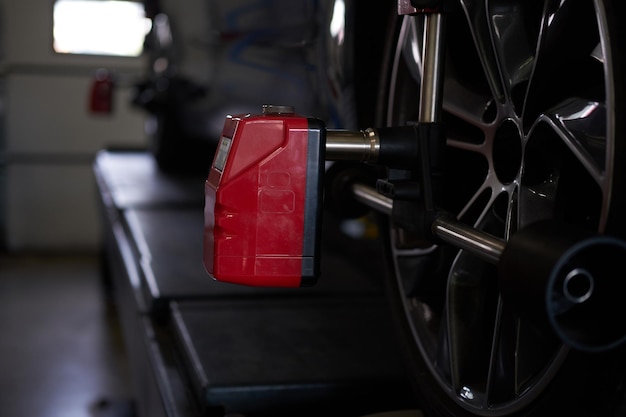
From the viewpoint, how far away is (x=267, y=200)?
84 cm

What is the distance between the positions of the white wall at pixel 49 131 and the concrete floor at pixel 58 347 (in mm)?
772

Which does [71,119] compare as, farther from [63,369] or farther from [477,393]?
[477,393]

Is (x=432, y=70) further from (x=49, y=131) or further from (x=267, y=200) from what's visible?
(x=49, y=131)

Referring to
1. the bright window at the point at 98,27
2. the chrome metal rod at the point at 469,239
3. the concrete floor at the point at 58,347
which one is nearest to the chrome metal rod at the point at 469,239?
the chrome metal rod at the point at 469,239

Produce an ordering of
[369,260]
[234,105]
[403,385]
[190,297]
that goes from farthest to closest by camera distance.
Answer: [234,105] < [369,260] < [190,297] < [403,385]

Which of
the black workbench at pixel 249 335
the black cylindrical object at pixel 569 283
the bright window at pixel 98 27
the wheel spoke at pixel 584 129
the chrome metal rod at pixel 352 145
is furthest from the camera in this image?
the bright window at pixel 98 27

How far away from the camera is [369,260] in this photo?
2.12m

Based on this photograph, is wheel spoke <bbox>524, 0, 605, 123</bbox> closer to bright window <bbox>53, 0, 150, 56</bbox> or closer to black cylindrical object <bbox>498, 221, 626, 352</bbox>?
black cylindrical object <bbox>498, 221, 626, 352</bbox>

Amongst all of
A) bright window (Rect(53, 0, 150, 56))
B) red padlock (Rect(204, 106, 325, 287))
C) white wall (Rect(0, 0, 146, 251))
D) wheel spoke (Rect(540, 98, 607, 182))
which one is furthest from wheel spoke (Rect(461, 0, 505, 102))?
bright window (Rect(53, 0, 150, 56))

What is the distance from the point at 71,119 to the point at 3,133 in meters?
0.45

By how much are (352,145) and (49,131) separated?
5.06m

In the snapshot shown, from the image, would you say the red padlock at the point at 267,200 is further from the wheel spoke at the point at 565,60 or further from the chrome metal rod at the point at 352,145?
the wheel spoke at the point at 565,60

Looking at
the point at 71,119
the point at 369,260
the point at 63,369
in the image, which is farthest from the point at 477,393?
the point at 71,119

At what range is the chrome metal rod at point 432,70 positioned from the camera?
964 mm
